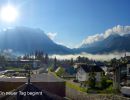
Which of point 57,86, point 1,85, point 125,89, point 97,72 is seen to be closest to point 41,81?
point 57,86

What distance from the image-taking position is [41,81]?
93.1ft

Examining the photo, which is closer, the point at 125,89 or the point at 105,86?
the point at 125,89

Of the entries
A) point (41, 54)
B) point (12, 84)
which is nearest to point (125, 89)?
point (12, 84)

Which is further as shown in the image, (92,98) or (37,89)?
(92,98)

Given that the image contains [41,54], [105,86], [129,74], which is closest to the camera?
[129,74]

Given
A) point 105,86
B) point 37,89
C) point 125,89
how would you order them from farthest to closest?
1. point 105,86
2. point 125,89
3. point 37,89

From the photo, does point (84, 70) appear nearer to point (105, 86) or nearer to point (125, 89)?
point (105, 86)

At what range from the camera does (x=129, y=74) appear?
3966 cm

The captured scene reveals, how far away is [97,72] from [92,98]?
33.1m

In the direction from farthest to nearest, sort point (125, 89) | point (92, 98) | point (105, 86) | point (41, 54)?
point (41, 54), point (105, 86), point (125, 89), point (92, 98)

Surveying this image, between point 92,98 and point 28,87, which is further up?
point 28,87

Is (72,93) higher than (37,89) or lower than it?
lower

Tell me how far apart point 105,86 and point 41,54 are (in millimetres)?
115125

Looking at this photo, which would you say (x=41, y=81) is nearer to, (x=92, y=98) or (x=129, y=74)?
(x=92, y=98)
